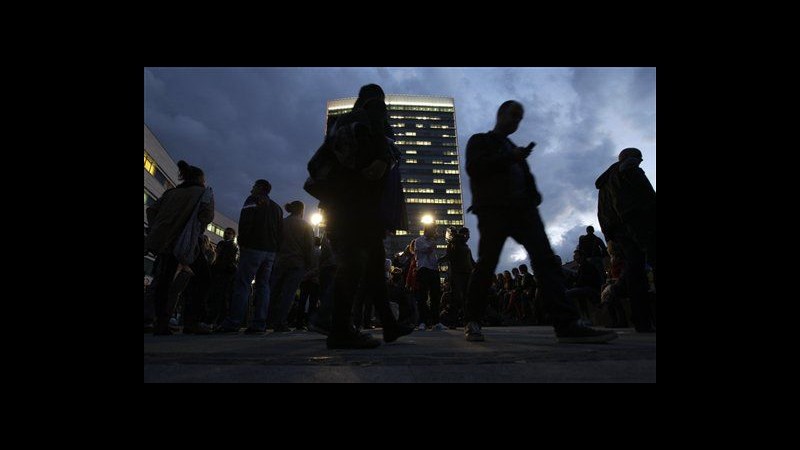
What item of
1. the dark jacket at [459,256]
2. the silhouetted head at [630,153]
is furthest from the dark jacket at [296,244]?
the silhouetted head at [630,153]

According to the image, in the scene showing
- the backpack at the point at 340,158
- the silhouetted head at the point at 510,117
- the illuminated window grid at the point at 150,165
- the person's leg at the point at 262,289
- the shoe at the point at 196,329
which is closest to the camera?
the backpack at the point at 340,158

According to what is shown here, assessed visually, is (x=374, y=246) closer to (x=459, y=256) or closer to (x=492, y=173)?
(x=492, y=173)

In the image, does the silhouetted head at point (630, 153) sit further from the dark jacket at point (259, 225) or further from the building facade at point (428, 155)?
the building facade at point (428, 155)

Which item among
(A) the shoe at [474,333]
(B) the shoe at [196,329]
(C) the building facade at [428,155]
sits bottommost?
(B) the shoe at [196,329]

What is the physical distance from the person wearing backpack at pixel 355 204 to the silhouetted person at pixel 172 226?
2.33 m

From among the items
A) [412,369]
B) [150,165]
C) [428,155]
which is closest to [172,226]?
[412,369]

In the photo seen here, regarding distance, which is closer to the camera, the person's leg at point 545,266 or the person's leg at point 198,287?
the person's leg at point 545,266

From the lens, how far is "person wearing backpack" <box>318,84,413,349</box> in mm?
2709

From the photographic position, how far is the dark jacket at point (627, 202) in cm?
424

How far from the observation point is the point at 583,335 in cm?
294

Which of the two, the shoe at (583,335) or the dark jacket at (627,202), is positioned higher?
the dark jacket at (627,202)

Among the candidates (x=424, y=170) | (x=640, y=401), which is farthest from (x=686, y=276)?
(x=424, y=170)

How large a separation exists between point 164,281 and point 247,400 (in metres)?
3.70

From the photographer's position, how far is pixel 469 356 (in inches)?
84.8
